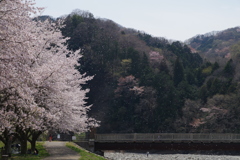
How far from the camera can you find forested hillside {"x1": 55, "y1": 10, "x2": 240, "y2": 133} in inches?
2394

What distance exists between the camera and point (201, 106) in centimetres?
6356

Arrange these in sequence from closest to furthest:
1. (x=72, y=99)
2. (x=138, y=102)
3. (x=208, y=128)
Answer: (x=72, y=99)
(x=208, y=128)
(x=138, y=102)

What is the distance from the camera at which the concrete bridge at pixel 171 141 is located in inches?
1432

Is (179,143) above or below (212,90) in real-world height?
below

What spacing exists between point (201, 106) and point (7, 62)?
2225 inches

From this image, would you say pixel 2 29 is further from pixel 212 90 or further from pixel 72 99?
pixel 212 90

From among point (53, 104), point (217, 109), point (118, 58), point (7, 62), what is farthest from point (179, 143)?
point (118, 58)

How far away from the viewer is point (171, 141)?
3656cm

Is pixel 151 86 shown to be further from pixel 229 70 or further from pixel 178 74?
pixel 229 70

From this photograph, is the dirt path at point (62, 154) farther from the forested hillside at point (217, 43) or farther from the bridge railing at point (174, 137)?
the forested hillside at point (217, 43)

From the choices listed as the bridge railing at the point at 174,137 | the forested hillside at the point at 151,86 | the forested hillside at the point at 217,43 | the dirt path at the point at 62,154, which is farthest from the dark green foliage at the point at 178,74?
the dirt path at the point at 62,154

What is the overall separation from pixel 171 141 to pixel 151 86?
102 feet

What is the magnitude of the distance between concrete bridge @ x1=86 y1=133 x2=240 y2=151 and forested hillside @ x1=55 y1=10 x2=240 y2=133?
21.2m

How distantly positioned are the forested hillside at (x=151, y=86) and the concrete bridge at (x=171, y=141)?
2121cm
